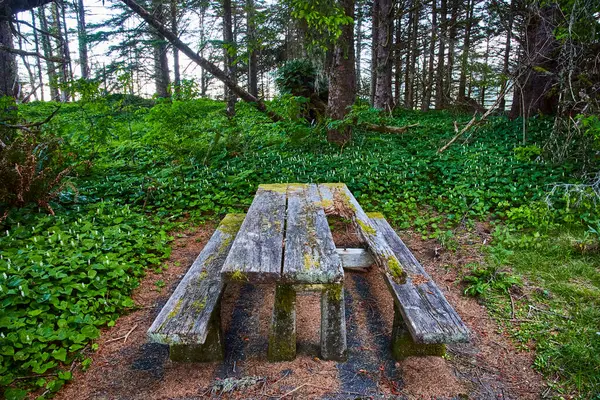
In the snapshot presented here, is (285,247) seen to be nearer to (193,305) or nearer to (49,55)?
(193,305)

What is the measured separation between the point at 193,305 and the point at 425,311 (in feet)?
4.62

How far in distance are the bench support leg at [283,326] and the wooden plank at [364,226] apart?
0.72 m

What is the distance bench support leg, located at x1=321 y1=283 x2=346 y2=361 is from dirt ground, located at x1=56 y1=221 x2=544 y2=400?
7 cm

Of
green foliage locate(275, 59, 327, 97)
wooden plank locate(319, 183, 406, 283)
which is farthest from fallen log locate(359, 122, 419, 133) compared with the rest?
wooden plank locate(319, 183, 406, 283)

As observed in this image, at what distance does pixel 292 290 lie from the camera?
6.64ft

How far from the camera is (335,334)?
213cm

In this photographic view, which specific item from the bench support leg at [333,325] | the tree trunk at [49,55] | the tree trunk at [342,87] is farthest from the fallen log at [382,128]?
the bench support leg at [333,325]

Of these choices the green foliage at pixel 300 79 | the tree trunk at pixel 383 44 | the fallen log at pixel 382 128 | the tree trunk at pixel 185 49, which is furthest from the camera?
the tree trunk at pixel 383 44

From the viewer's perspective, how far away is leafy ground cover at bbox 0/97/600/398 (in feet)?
7.62

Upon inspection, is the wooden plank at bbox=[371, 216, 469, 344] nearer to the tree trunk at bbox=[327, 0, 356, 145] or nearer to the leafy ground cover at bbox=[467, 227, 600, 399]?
the leafy ground cover at bbox=[467, 227, 600, 399]

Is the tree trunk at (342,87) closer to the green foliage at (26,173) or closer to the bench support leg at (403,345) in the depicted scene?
the green foliage at (26,173)

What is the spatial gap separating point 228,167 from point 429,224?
3561mm

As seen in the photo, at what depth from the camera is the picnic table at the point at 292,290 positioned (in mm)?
1792

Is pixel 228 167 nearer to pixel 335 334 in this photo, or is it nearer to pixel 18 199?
pixel 18 199
